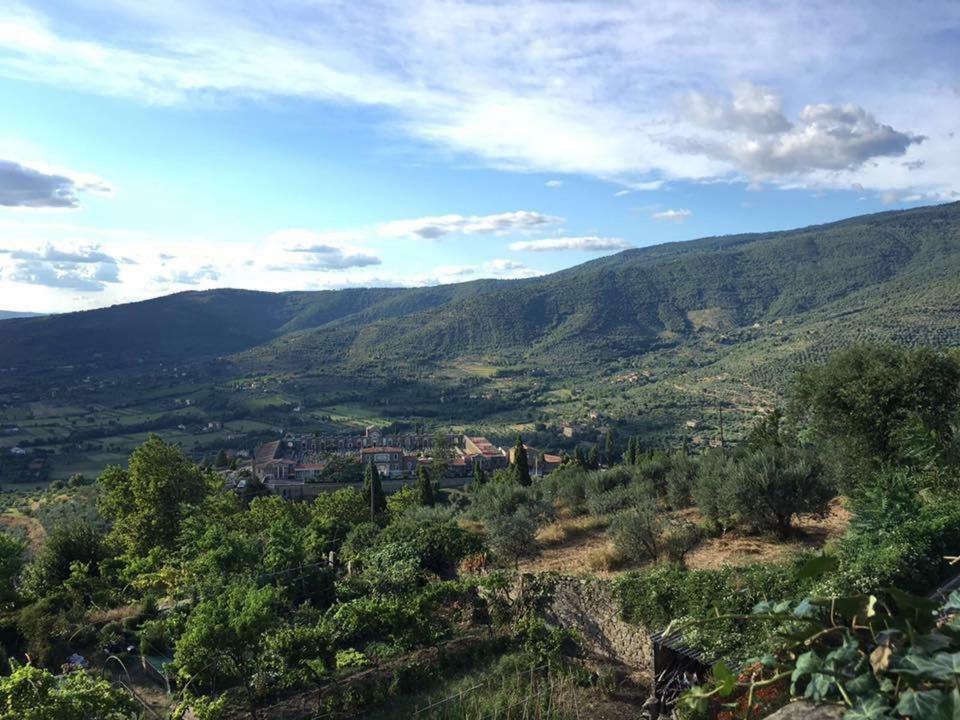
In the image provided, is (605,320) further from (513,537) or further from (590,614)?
(590,614)

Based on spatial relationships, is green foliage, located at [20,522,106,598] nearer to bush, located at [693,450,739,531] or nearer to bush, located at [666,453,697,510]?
bush, located at [693,450,739,531]

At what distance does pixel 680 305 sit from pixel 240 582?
166m

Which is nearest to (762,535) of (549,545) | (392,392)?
(549,545)

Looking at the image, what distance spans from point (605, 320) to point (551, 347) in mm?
23000

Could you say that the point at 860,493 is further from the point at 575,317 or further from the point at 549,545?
the point at 575,317

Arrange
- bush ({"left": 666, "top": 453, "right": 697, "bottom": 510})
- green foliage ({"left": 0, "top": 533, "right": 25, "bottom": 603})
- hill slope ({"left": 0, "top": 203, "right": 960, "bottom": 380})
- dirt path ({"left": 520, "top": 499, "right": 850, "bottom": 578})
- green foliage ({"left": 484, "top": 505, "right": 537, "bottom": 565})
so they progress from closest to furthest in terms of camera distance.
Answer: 1. dirt path ({"left": 520, "top": 499, "right": 850, "bottom": 578})
2. green foliage ({"left": 0, "top": 533, "right": 25, "bottom": 603})
3. green foliage ({"left": 484, "top": 505, "right": 537, "bottom": 565})
4. bush ({"left": 666, "top": 453, "right": 697, "bottom": 510})
5. hill slope ({"left": 0, "top": 203, "right": 960, "bottom": 380})

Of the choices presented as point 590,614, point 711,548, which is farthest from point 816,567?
point 711,548

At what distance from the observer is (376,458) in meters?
62.9

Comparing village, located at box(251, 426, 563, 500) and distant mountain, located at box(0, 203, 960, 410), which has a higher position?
distant mountain, located at box(0, 203, 960, 410)

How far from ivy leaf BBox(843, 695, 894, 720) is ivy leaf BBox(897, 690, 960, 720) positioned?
0.06 metres

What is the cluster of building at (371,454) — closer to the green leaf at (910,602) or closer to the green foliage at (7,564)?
the green foliage at (7,564)

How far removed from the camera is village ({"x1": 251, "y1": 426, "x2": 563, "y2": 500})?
171 feet

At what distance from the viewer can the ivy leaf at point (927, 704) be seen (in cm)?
103

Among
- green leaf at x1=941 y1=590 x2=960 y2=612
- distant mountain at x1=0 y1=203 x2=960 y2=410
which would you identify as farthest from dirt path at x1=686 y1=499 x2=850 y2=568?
distant mountain at x1=0 y1=203 x2=960 y2=410
